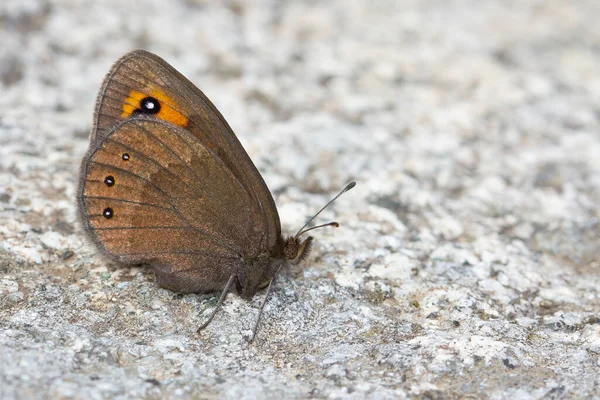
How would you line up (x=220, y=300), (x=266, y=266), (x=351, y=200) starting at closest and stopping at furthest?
(x=220, y=300) → (x=266, y=266) → (x=351, y=200)

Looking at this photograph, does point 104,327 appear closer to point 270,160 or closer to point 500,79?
point 270,160

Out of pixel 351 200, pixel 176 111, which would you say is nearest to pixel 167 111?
pixel 176 111

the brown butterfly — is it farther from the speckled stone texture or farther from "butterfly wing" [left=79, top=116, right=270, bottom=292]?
the speckled stone texture

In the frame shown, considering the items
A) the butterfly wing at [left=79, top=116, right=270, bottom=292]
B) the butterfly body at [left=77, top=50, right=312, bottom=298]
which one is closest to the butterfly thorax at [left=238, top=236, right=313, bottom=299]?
the butterfly body at [left=77, top=50, right=312, bottom=298]

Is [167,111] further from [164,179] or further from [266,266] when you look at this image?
[266,266]

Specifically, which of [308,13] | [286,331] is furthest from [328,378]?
[308,13]

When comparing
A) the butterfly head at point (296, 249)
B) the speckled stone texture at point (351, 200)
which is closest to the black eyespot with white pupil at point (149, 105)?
the speckled stone texture at point (351, 200)
